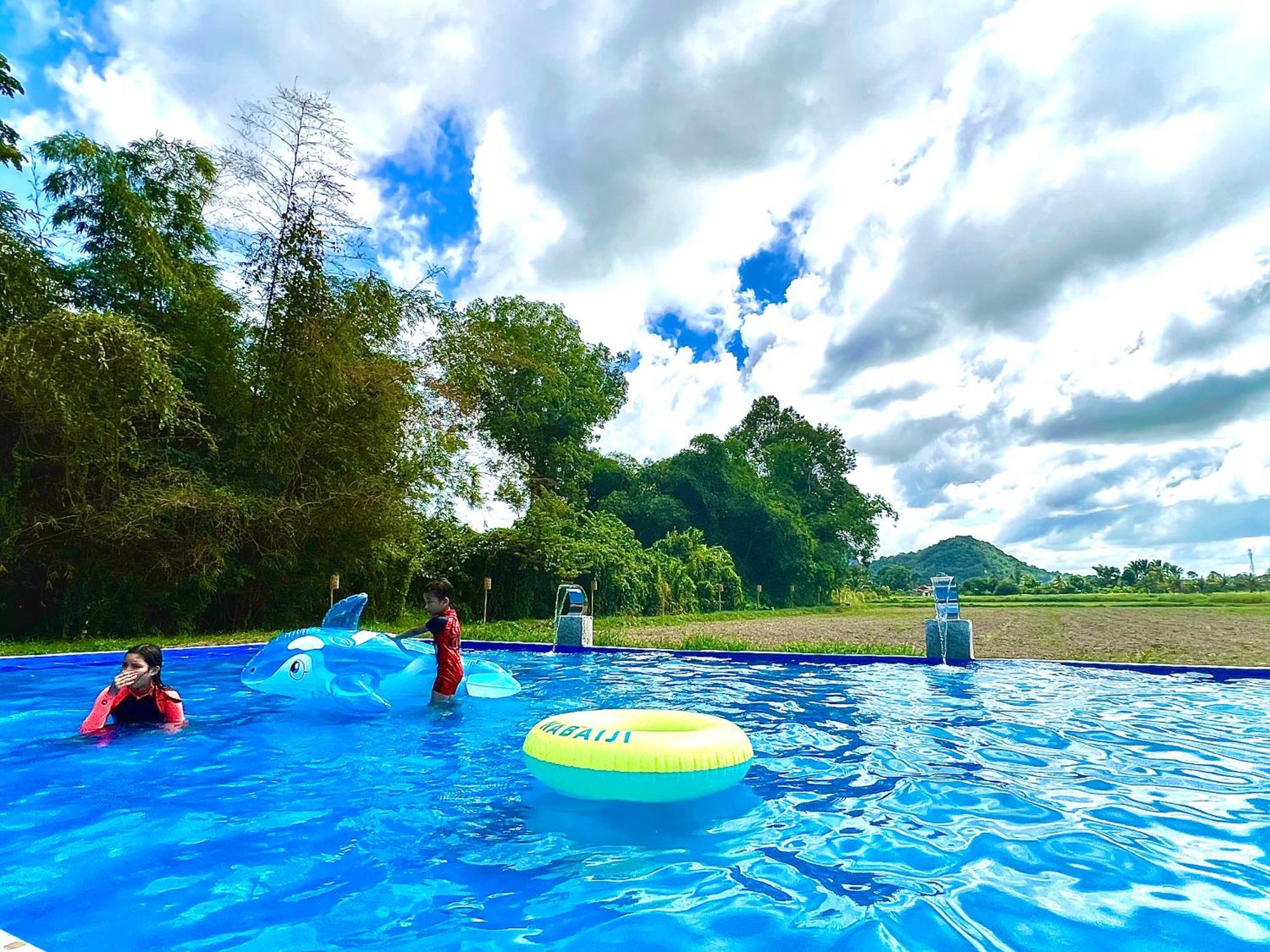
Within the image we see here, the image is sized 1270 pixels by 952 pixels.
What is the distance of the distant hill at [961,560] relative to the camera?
82.8 m

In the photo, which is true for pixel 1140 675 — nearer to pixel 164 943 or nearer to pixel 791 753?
pixel 791 753

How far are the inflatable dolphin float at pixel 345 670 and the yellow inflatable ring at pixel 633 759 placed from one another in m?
2.65

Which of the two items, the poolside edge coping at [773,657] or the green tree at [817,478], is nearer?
the poolside edge coping at [773,657]

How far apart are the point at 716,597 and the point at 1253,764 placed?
1987 cm

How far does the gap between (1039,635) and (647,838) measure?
1210 centimetres

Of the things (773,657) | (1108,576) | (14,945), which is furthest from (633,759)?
(1108,576)

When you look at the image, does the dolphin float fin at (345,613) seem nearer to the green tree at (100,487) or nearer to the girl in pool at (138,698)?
the girl in pool at (138,698)

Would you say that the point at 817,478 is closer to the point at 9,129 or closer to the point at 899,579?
the point at 899,579

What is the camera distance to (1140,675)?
8164 mm

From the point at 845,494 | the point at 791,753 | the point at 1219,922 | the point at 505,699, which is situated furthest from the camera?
the point at 845,494

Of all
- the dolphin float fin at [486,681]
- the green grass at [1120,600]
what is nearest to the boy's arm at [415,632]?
the dolphin float fin at [486,681]

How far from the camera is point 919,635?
1348cm

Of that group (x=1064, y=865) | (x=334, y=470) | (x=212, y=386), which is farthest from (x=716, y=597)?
(x=1064, y=865)

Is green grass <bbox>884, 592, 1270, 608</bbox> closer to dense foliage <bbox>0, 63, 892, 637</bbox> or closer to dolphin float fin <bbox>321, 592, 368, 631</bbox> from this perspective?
dense foliage <bbox>0, 63, 892, 637</bbox>
